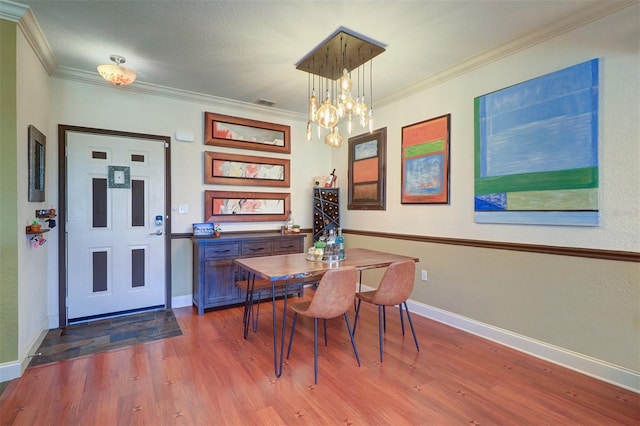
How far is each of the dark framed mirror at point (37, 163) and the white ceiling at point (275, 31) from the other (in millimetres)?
826

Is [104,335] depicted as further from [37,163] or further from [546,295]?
[546,295]

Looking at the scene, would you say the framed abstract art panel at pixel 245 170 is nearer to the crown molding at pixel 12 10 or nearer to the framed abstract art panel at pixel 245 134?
the framed abstract art panel at pixel 245 134

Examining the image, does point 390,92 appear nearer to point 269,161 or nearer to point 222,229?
point 269,161

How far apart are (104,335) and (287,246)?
215cm

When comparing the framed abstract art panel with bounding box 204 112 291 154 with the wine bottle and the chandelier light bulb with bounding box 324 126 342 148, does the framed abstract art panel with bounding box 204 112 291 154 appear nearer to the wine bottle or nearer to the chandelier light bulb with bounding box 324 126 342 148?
the wine bottle

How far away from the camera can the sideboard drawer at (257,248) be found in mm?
3830

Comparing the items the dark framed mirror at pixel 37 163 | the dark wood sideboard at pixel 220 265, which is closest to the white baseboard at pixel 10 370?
the dark framed mirror at pixel 37 163

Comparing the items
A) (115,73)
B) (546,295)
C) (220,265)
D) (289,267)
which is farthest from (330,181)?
(546,295)

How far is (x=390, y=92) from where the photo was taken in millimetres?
3814

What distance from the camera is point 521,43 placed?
8.57 ft

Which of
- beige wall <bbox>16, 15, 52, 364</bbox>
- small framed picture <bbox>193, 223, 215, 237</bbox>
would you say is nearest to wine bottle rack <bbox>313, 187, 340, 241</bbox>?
small framed picture <bbox>193, 223, 215, 237</bbox>

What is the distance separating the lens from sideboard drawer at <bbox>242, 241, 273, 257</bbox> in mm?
3830

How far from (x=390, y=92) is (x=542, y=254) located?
2.44 metres

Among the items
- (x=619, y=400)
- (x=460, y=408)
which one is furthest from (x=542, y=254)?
(x=460, y=408)
